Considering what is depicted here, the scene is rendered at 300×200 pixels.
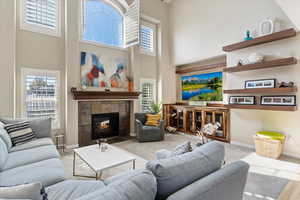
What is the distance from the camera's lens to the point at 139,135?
4555mm

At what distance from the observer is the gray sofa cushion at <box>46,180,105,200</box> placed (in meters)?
1.36

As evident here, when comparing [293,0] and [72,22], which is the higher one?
[72,22]

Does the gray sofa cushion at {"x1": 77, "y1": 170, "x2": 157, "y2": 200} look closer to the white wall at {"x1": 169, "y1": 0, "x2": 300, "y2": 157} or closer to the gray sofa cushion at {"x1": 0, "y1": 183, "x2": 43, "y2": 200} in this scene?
the gray sofa cushion at {"x1": 0, "y1": 183, "x2": 43, "y2": 200}

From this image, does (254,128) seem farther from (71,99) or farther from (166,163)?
(71,99)

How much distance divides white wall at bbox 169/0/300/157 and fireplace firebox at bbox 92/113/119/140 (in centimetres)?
314

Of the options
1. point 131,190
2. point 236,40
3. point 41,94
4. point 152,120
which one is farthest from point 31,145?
point 236,40

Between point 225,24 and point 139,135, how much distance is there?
13.1 ft

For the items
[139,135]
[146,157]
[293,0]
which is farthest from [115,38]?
[293,0]

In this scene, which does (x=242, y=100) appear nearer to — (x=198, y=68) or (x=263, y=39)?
(x=263, y=39)

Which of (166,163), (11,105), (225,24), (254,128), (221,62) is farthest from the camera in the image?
(221,62)

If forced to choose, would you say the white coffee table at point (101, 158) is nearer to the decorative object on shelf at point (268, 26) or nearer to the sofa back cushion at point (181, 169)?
the sofa back cushion at point (181, 169)

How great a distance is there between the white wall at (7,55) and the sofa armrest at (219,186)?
3.92 metres

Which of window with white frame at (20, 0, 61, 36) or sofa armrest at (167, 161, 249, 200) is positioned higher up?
window with white frame at (20, 0, 61, 36)

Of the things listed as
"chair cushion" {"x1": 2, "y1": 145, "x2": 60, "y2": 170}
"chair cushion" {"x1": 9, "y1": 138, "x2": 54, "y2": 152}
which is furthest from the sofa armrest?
"chair cushion" {"x1": 9, "y1": 138, "x2": 54, "y2": 152}
